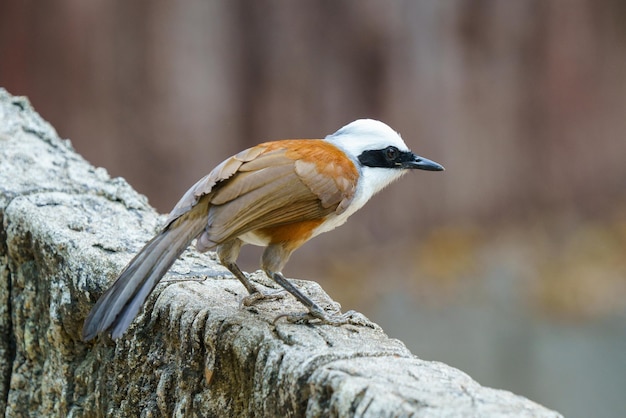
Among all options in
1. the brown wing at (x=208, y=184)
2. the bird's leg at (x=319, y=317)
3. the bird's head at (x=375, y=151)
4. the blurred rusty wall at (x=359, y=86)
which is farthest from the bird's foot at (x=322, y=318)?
the blurred rusty wall at (x=359, y=86)

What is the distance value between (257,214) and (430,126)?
365 cm

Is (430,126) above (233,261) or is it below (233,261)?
above

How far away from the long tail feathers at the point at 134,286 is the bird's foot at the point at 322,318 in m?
0.33

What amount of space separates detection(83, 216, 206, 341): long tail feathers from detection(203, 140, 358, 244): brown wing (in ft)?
0.30

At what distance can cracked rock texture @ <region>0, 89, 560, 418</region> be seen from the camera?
1836mm

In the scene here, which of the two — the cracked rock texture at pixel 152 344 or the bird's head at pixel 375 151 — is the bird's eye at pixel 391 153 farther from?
the cracked rock texture at pixel 152 344

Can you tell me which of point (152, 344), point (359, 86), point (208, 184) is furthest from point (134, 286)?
point (359, 86)

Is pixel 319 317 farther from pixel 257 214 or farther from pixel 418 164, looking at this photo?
pixel 418 164

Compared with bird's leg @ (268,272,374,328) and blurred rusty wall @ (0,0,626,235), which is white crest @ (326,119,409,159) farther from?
blurred rusty wall @ (0,0,626,235)

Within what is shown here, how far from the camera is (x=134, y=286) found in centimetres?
228

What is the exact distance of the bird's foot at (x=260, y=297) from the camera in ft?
8.20

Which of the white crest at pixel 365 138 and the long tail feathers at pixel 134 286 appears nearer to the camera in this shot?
the long tail feathers at pixel 134 286

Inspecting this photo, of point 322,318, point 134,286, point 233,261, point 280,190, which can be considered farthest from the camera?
point 233,261

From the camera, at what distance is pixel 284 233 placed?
8.48 ft
